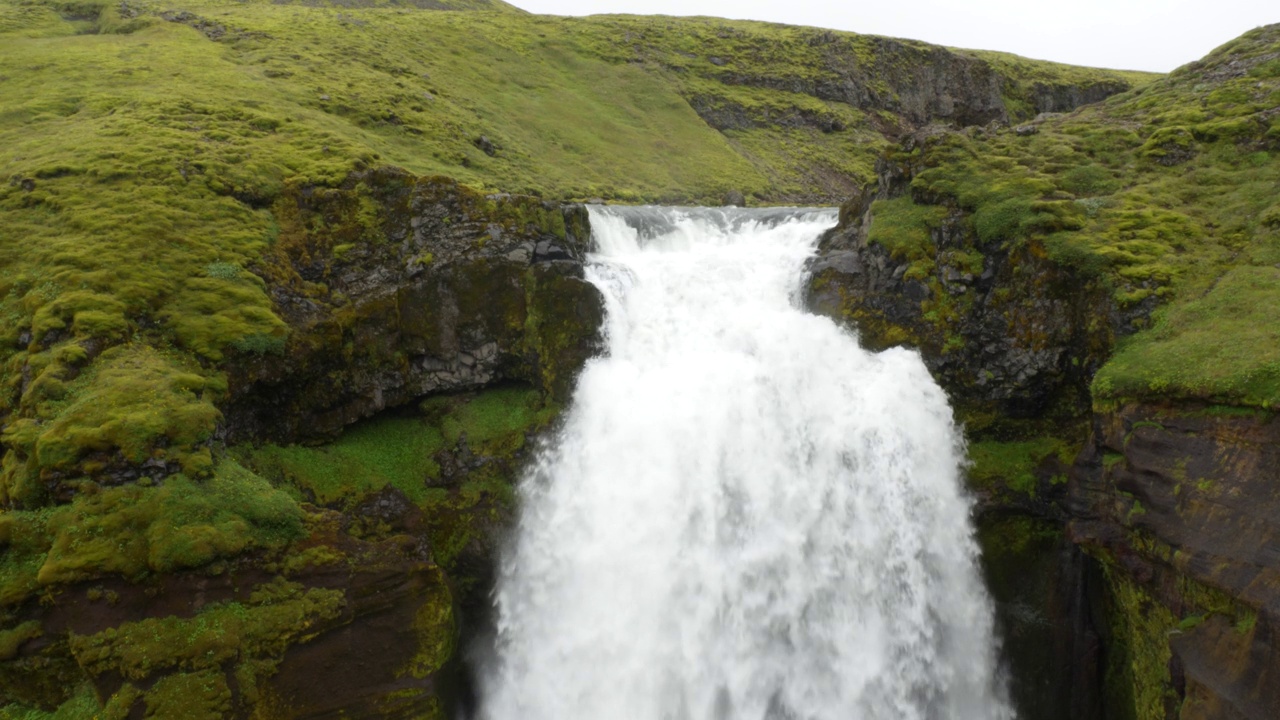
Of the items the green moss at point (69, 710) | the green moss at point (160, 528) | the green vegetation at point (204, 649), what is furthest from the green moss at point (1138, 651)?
the green moss at point (69, 710)

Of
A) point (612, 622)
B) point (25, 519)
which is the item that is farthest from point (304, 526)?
point (612, 622)

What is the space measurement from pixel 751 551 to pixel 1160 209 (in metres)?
14.1

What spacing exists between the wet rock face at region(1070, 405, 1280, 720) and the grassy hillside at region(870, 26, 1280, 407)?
68 cm

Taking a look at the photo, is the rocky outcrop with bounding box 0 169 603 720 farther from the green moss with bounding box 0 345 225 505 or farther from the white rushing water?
the white rushing water

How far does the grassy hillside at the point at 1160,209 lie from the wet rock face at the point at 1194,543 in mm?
682

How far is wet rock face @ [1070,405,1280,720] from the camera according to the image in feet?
33.2

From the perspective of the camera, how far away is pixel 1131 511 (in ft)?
41.2

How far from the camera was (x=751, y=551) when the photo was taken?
14.8 metres

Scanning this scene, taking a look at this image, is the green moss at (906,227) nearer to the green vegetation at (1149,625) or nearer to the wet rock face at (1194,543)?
the wet rock face at (1194,543)

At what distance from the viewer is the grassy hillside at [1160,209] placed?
1292 centimetres

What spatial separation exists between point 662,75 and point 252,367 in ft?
180

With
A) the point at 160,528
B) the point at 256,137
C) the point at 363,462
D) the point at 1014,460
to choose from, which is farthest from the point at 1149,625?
the point at 256,137

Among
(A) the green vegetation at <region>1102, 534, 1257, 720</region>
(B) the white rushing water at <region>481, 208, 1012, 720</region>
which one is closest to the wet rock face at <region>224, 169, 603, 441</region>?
(B) the white rushing water at <region>481, 208, 1012, 720</region>

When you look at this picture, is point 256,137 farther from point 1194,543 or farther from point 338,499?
point 1194,543
